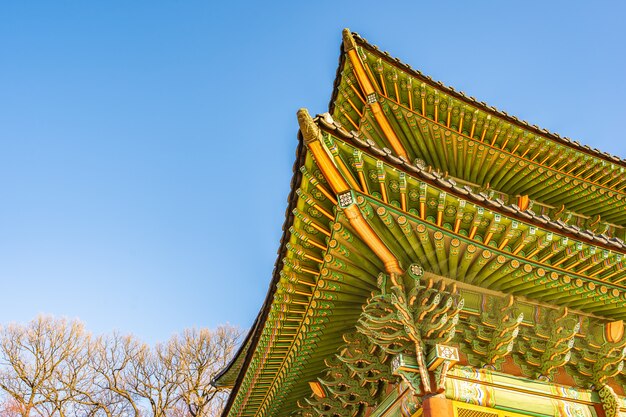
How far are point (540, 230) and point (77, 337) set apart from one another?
2956 centimetres

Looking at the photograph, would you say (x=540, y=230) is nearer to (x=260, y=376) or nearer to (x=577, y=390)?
(x=577, y=390)

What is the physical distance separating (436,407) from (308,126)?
306 centimetres

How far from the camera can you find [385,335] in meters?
5.07

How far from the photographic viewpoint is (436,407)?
4.73 m

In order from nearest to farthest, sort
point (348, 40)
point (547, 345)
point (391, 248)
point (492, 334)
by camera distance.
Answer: point (391, 248) < point (492, 334) < point (547, 345) < point (348, 40)

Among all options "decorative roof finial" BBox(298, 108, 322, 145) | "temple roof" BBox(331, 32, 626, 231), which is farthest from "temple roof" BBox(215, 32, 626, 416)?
"temple roof" BBox(331, 32, 626, 231)

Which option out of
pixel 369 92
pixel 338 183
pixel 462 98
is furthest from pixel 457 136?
pixel 338 183

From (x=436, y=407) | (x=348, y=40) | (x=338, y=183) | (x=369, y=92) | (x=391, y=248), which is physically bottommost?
(x=436, y=407)

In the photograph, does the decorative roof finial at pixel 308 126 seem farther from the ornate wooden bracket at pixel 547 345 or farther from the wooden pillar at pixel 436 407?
the ornate wooden bracket at pixel 547 345

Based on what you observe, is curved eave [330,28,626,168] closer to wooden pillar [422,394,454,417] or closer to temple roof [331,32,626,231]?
temple roof [331,32,626,231]

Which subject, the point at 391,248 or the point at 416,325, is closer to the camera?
the point at 416,325

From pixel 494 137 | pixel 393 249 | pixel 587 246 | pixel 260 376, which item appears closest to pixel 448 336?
pixel 393 249

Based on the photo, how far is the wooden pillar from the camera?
4.71m

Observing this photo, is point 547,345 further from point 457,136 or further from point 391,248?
point 457,136
